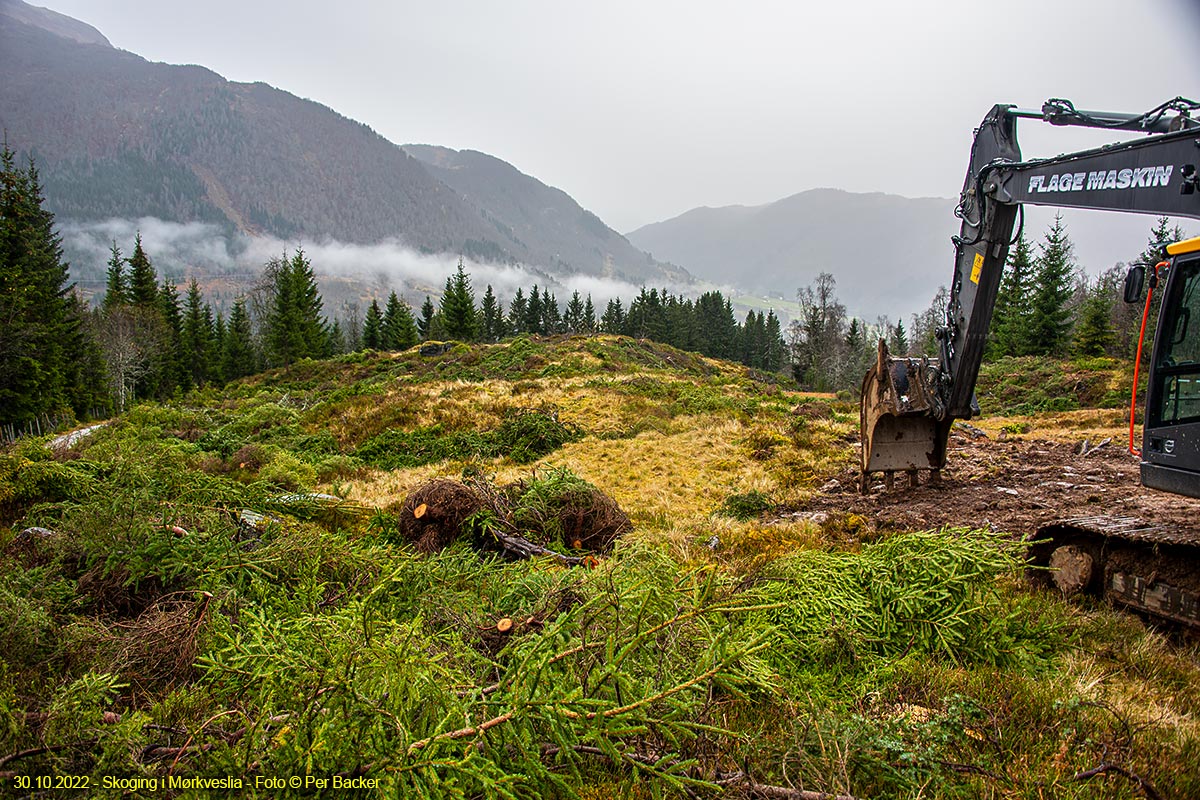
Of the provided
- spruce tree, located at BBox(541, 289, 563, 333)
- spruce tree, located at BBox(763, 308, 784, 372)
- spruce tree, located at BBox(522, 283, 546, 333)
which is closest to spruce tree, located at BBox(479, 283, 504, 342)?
spruce tree, located at BBox(522, 283, 546, 333)

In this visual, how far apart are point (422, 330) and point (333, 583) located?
2903 inches

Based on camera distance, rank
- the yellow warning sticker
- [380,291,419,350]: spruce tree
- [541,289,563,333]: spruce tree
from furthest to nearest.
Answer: [541,289,563,333]: spruce tree, [380,291,419,350]: spruce tree, the yellow warning sticker

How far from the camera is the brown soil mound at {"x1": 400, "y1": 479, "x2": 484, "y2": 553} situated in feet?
18.7

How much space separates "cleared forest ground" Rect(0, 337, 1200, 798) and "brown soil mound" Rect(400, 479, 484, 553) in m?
0.11

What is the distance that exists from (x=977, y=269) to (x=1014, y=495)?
3.17 metres

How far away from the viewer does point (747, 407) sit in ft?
59.4

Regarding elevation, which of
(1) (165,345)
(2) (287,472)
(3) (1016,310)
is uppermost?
(3) (1016,310)

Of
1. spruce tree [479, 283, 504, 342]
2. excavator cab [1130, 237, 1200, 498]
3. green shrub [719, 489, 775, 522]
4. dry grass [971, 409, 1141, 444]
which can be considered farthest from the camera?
spruce tree [479, 283, 504, 342]

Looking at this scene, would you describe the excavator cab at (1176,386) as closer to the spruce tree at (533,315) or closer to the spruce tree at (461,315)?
the spruce tree at (461,315)

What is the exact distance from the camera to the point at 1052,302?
34438mm

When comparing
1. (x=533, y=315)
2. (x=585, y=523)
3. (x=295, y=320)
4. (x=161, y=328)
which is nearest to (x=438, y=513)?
(x=585, y=523)

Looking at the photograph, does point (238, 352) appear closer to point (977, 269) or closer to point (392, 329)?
point (392, 329)

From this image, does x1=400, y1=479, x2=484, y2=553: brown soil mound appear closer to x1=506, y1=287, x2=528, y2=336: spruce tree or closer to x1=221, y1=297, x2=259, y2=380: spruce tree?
x1=221, y1=297, x2=259, y2=380: spruce tree

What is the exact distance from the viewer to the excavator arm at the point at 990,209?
4.54 meters
